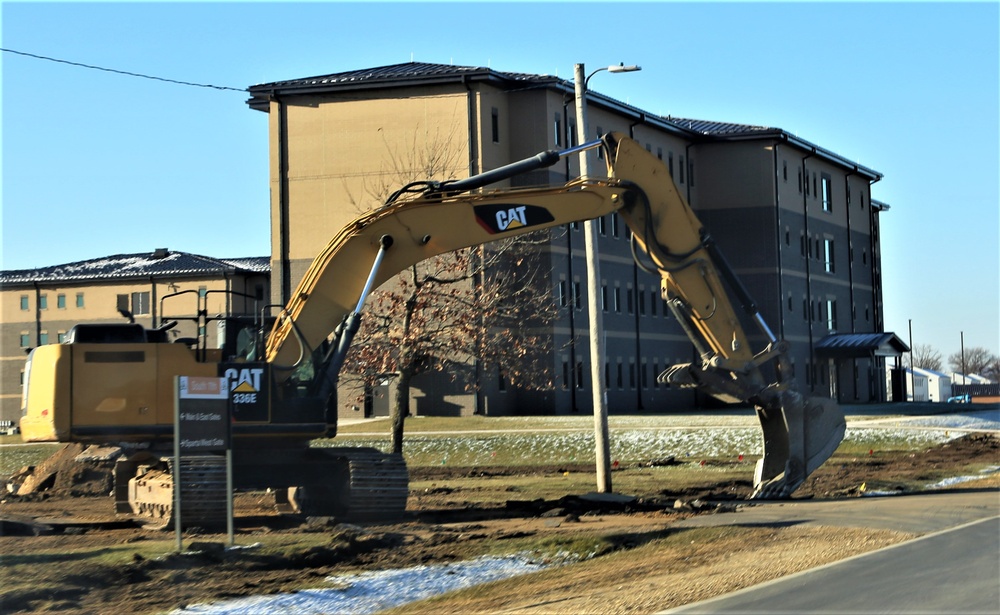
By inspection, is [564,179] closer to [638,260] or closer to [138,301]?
[138,301]

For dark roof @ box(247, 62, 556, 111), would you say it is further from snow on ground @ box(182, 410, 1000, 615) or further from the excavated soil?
the excavated soil

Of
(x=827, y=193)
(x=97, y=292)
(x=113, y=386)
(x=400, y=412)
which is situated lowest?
(x=400, y=412)

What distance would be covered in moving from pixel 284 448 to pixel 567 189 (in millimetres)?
6125

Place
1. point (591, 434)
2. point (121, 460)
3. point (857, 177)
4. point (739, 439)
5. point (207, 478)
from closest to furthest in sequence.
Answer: point (207, 478)
point (121, 460)
point (739, 439)
point (591, 434)
point (857, 177)

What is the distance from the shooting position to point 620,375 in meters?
63.9

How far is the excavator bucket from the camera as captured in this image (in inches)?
893

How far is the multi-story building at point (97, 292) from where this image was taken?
74750mm

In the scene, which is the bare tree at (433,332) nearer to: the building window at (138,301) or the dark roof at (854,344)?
the building window at (138,301)

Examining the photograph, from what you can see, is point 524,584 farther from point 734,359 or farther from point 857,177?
point 857,177

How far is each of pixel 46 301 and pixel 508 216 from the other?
65443mm

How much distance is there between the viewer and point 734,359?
2244cm

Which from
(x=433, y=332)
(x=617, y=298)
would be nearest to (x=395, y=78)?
(x=617, y=298)

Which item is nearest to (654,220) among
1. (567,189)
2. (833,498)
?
(567,189)

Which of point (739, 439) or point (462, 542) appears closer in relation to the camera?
point (462, 542)
